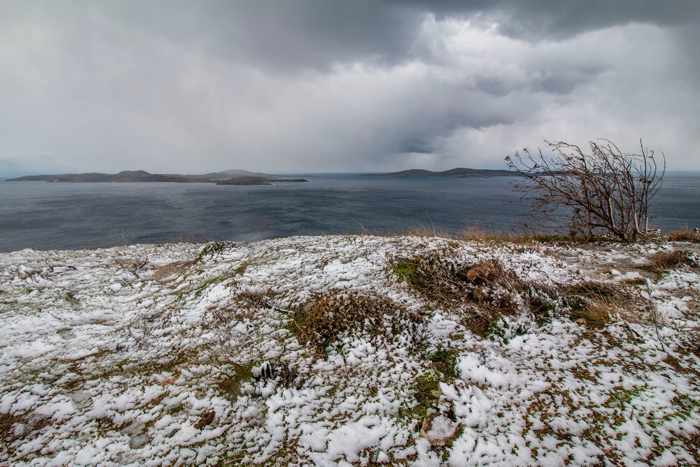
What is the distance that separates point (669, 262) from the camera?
22.9 feet

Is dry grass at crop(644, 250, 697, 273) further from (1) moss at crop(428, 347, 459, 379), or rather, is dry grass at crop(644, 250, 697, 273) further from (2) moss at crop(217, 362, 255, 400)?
(2) moss at crop(217, 362, 255, 400)

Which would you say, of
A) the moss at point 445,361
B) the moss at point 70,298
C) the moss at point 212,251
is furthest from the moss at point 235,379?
the moss at point 212,251

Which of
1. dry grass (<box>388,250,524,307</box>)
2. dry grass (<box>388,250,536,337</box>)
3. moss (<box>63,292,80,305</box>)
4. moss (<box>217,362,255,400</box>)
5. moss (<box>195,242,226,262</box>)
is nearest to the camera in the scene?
moss (<box>217,362,255,400</box>)

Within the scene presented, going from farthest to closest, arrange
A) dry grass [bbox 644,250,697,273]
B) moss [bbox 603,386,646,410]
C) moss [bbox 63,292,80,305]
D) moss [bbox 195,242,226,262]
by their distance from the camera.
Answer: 1. moss [bbox 195,242,226,262]
2. dry grass [bbox 644,250,697,273]
3. moss [bbox 63,292,80,305]
4. moss [bbox 603,386,646,410]

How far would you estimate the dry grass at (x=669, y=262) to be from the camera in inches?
265

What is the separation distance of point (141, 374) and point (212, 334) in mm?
1073

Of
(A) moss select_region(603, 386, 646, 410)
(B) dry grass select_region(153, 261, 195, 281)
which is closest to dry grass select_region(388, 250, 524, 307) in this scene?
(A) moss select_region(603, 386, 646, 410)

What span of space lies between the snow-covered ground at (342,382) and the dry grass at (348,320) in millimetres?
143

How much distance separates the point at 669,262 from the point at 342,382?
27.2ft

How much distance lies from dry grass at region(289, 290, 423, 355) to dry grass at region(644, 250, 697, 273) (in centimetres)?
609

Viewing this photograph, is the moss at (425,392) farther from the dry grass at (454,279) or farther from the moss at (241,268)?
the moss at (241,268)

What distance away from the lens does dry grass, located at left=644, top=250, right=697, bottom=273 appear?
6740 mm

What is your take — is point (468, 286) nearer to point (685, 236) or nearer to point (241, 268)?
point (241, 268)

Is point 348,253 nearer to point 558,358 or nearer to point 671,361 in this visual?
point 558,358
